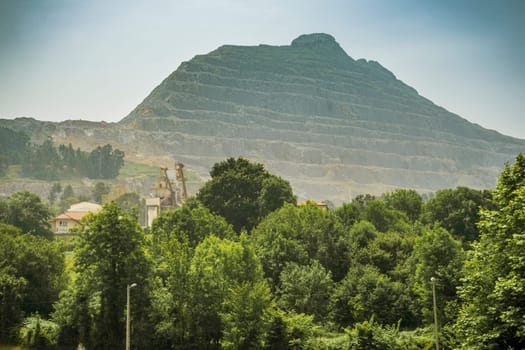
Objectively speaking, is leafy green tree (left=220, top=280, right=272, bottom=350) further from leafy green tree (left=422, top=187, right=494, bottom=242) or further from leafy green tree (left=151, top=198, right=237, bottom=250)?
leafy green tree (left=422, top=187, right=494, bottom=242)

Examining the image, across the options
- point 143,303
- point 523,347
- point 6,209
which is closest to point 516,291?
point 523,347

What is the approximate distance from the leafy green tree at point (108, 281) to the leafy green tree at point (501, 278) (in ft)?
78.9

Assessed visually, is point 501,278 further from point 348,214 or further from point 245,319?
point 348,214

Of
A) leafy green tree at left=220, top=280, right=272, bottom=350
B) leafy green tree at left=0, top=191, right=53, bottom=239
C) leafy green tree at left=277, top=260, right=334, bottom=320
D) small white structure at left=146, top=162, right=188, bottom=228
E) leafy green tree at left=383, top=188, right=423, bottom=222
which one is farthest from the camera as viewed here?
small white structure at left=146, top=162, right=188, bottom=228

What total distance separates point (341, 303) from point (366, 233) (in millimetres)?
14761

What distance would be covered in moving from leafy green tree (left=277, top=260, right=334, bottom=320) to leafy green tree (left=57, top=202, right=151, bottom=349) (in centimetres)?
1172

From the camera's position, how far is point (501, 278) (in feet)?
108

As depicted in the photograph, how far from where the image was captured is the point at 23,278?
199 feet

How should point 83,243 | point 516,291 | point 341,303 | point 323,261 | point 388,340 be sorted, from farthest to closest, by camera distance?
point 323,261 → point 341,303 → point 83,243 → point 388,340 → point 516,291

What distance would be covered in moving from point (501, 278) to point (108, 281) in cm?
2852

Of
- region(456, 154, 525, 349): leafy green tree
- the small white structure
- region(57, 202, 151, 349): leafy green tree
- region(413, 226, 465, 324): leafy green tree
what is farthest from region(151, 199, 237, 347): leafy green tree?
the small white structure

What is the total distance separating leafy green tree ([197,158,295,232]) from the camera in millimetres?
94188

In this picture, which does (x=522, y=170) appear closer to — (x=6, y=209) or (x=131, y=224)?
(x=131, y=224)

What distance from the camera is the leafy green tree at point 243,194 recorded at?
9419 cm
